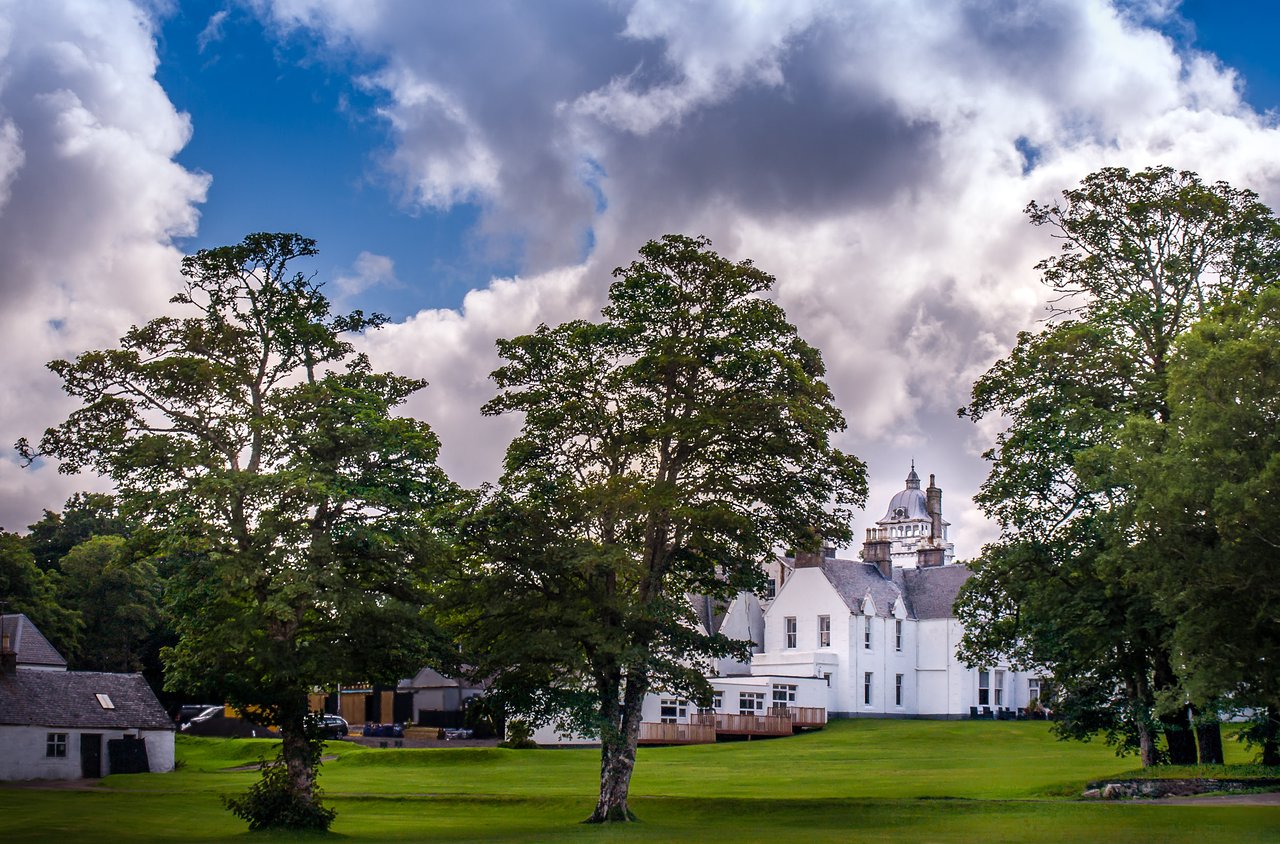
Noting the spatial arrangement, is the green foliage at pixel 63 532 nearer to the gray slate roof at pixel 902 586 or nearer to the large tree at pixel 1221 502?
the gray slate roof at pixel 902 586

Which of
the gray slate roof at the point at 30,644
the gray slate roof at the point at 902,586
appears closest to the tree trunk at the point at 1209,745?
the gray slate roof at the point at 902,586

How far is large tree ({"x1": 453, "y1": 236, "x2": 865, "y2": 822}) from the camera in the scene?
37.3 metres

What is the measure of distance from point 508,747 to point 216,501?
39.1 meters

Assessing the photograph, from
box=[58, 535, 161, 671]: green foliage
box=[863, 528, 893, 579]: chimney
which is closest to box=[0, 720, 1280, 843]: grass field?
box=[58, 535, 161, 671]: green foliage

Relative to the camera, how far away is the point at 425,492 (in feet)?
126

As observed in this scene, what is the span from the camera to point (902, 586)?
94.9 meters

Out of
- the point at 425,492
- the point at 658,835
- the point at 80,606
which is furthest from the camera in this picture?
the point at 80,606

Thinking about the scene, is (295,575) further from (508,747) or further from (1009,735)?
(1009,735)

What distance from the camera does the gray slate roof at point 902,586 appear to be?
89.6m

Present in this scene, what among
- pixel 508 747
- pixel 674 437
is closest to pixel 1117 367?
pixel 674 437

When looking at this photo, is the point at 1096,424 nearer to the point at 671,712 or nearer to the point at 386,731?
the point at 671,712

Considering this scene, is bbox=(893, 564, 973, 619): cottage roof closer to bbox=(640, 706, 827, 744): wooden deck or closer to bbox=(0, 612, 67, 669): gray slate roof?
bbox=(640, 706, 827, 744): wooden deck

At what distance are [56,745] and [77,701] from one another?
114 inches

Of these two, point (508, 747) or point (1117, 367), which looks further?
point (508, 747)
